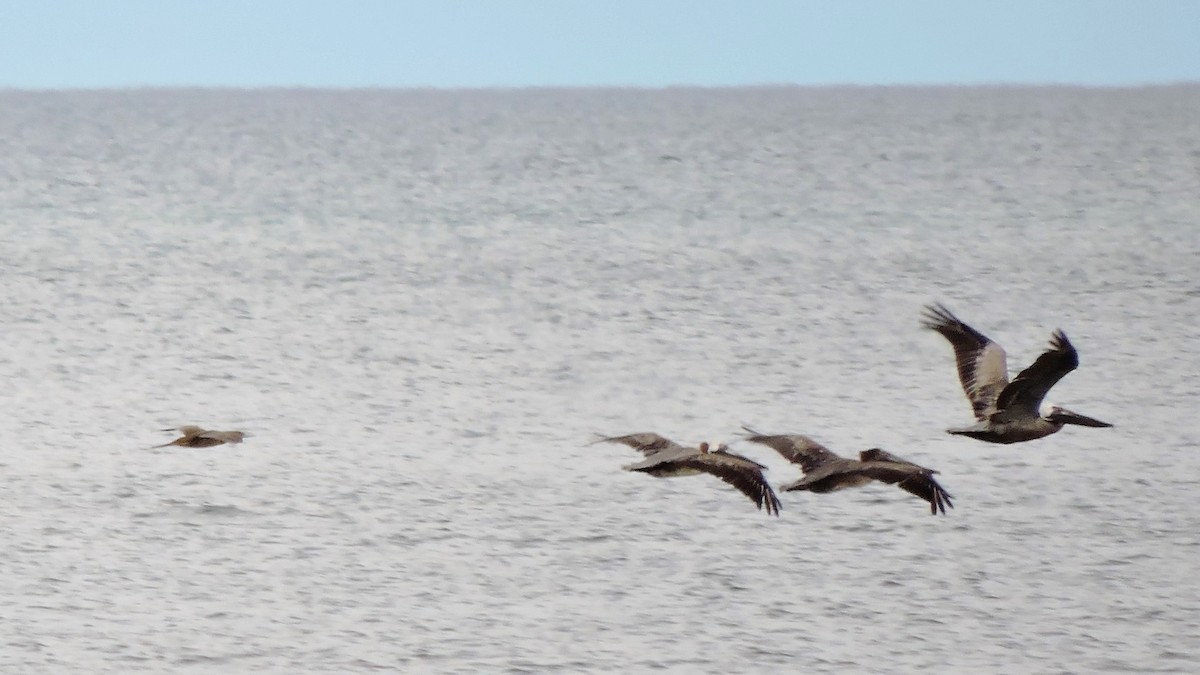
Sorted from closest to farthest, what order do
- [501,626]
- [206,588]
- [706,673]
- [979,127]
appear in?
[706,673], [501,626], [206,588], [979,127]

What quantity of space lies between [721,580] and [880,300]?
55.2 feet

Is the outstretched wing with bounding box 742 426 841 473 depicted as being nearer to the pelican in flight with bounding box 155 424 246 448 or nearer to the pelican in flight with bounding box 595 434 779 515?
the pelican in flight with bounding box 595 434 779 515

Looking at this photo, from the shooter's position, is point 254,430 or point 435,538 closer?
point 435,538

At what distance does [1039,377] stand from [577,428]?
11172mm

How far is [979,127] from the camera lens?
78.1 m

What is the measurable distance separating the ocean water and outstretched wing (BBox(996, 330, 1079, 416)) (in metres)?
2.71

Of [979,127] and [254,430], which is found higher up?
[979,127]

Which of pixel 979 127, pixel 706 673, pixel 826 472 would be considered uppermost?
pixel 979 127

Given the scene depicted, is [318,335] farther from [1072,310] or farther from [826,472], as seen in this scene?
[826,472]

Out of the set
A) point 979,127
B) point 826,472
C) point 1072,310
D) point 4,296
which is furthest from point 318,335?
point 979,127

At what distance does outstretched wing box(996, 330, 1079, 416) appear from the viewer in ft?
38.7

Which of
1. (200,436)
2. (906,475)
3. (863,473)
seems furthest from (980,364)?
(200,436)

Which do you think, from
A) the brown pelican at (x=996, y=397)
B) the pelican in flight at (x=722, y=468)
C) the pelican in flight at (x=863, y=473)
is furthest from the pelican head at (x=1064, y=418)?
the pelican in flight at (x=722, y=468)

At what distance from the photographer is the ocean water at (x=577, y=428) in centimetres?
1555
